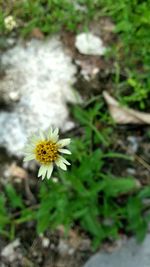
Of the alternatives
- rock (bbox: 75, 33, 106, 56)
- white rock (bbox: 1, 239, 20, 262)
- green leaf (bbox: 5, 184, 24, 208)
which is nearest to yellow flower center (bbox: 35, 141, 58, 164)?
green leaf (bbox: 5, 184, 24, 208)

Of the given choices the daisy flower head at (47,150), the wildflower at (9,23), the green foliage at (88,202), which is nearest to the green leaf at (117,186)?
the green foliage at (88,202)

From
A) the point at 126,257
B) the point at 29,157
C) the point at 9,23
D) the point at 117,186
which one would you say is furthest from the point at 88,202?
the point at 9,23

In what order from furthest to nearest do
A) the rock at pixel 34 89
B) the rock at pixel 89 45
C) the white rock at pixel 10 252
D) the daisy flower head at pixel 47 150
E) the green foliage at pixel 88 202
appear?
the rock at pixel 89 45 < the rock at pixel 34 89 < the white rock at pixel 10 252 < the green foliage at pixel 88 202 < the daisy flower head at pixel 47 150

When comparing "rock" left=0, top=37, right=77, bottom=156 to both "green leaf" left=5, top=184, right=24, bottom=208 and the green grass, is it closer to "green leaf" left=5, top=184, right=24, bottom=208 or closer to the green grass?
the green grass

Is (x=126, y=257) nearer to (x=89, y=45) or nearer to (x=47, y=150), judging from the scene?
(x=47, y=150)

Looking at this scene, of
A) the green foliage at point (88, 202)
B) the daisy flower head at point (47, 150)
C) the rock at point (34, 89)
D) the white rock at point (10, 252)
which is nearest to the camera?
the daisy flower head at point (47, 150)

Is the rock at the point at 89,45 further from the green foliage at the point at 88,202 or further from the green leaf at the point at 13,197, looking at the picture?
the green leaf at the point at 13,197
